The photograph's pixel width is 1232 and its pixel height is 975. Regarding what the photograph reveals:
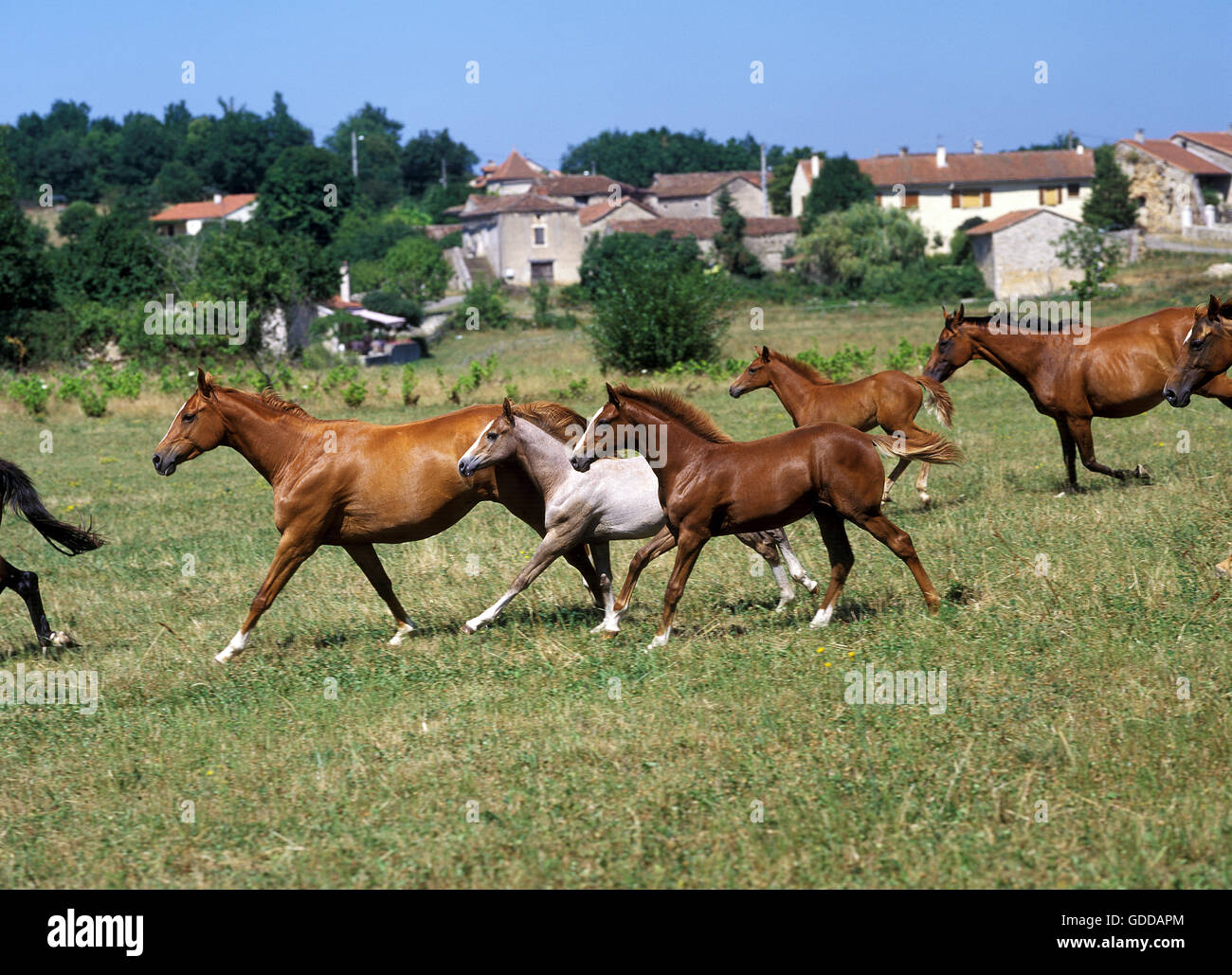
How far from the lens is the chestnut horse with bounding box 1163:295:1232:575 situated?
9.62 meters

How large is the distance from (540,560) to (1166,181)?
77136 mm

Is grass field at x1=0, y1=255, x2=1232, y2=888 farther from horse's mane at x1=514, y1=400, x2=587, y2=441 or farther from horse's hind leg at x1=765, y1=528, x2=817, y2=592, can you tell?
horse's mane at x1=514, y1=400, x2=587, y2=441

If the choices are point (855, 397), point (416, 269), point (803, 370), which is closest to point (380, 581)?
point (803, 370)

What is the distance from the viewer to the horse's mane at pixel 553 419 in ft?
28.2

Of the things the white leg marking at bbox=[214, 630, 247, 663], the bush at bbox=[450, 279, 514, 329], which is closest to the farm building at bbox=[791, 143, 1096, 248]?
the bush at bbox=[450, 279, 514, 329]

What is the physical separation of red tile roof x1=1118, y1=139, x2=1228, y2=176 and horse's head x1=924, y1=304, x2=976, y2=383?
2772 inches

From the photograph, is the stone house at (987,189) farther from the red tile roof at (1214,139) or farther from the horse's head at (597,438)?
the horse's head at (597,438)

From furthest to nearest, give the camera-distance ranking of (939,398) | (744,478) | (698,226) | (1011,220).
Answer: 1. (698,226)
2. (1011,220)
3. (939,398)
4. (744,478)

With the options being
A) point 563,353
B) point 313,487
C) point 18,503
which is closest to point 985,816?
point 313,487

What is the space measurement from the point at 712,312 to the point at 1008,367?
61.7 feet

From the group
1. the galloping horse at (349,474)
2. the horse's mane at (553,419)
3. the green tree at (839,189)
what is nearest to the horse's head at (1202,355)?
the horse's mane at (553,419)

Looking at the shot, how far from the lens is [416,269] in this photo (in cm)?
7812

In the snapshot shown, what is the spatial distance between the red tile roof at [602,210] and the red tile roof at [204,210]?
112ft

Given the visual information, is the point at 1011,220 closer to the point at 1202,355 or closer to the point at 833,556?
the point at 1202,355
